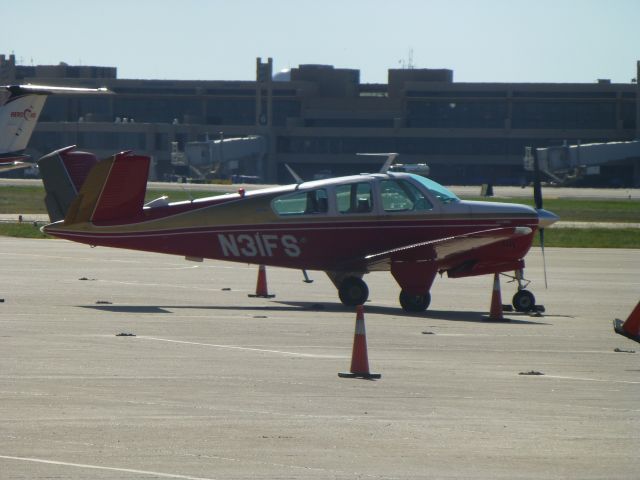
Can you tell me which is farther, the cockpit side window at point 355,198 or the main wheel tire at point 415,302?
the cockpit side window at point 355,198

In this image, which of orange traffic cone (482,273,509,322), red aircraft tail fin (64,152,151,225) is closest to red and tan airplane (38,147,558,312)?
red aircraft tail fin (64,152,151,225)

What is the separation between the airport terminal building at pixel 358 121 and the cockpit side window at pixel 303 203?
94009 mm

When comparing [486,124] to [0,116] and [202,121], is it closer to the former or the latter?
[202,121]

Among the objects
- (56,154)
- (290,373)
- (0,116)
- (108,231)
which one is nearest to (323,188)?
(108,231)

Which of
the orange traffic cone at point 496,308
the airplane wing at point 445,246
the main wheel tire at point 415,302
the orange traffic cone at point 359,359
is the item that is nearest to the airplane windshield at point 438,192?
the airplane wing at point 445,246

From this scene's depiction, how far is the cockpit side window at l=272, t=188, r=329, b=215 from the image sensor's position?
1911 centimetres

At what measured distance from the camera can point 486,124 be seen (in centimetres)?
11744

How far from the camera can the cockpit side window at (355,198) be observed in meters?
19.3

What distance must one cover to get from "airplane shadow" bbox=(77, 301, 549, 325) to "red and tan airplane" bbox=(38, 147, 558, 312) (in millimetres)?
308

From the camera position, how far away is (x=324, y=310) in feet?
61.3

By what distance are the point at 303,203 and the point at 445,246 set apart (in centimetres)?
246

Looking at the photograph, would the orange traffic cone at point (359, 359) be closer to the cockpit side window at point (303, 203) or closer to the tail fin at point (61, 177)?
the cockpit side window at point (303, 203)

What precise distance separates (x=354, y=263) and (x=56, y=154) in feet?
18.3

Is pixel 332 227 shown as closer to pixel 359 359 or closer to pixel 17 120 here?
pixel 359 359
